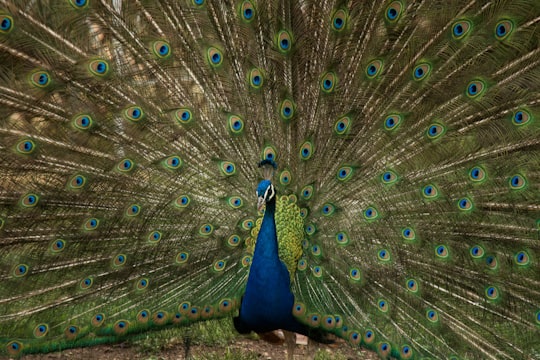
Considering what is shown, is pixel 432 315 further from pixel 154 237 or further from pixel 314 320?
pixel 154 237

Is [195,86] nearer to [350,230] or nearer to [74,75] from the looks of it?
[74,75]

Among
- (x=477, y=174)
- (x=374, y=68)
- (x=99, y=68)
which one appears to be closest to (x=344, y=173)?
(x=374, y=68)

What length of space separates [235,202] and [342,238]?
24.8 inches

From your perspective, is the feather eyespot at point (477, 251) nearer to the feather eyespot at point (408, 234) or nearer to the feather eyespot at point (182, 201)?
the feather eyespot at point (408, 234)

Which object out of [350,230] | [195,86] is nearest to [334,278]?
[350,230]

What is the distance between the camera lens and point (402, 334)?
2.95 m

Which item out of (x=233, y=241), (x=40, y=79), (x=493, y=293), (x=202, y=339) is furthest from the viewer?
(x=202, y=339)

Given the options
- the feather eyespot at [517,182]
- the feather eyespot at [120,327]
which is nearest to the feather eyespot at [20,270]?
the feather eyespot at [120,327]

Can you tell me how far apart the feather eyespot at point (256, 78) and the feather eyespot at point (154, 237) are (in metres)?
0.96

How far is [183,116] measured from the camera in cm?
293

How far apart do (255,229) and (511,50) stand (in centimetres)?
161

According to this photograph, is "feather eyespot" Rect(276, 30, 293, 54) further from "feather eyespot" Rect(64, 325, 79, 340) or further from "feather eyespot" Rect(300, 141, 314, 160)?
"feather eyespot" Rect(64, 325, 79, 340)

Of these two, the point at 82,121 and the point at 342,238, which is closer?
the point at 82,121

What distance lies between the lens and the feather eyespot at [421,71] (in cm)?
279
